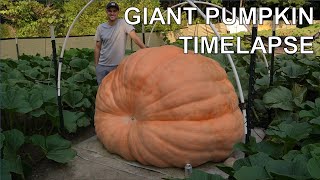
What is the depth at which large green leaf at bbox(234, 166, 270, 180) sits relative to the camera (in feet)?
6.75

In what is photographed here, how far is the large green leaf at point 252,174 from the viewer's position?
206cm

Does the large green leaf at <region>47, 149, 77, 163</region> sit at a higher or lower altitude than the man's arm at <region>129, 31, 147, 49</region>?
lower

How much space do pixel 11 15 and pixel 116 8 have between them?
1028 centimetres

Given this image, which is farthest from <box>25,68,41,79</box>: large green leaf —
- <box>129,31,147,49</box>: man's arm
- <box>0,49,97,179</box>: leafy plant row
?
<box>129,31,147,49</box>: man's arm

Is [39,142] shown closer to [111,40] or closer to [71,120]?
[71,120]

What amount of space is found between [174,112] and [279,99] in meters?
1.39

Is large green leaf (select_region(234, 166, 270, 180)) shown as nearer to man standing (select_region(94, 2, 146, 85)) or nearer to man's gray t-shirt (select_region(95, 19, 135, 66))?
man standing (select_region(94, 2, 146, 85))

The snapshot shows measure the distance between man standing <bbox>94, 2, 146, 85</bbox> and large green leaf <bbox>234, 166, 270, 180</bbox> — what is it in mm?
2562

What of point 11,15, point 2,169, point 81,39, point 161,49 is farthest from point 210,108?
point 11,15

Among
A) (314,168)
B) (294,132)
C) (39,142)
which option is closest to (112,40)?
(39,142)

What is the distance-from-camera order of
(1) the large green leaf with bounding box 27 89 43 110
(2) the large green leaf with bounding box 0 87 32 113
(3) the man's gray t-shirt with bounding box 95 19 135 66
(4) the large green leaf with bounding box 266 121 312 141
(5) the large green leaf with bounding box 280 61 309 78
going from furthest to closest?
(5) the large green leaf with bounding box 280 61 309 78 → (3) the man's gray t-shirt with bounding box 95 19 135 66 → (1) the large green leaf with bounding box 27 89 43 110 → (2) the large green leaf with bounding box 0 87 32 113 → (4) the large green leaf with bounding box 266 121 312 141

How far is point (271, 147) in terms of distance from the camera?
271cm

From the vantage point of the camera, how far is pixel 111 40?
4.56 m

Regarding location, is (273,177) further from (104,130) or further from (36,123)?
(36,123)
